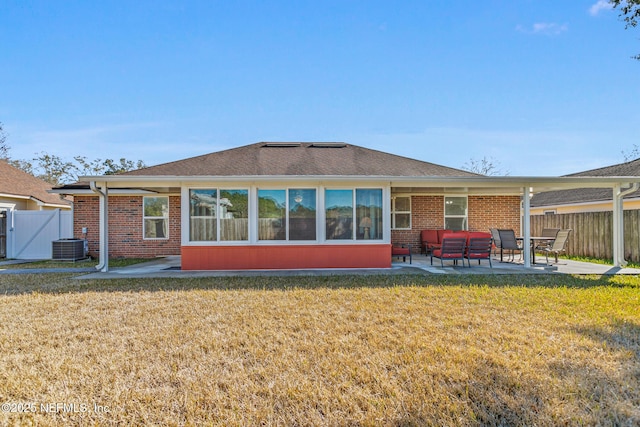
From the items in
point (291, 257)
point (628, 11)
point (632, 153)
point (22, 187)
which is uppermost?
point (632, 153)

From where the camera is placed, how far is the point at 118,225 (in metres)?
14.1

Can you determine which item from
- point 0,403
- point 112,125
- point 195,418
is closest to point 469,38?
point 195,418

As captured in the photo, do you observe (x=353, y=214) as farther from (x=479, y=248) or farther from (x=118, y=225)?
(x=118, y=225)

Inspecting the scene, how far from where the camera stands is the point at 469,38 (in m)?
12.3

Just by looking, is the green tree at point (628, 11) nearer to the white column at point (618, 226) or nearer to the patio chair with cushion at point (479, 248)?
the white column at point (618, 226)

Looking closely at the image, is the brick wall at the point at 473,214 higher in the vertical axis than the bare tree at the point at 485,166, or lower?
lower

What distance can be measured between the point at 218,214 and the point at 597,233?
1350cm

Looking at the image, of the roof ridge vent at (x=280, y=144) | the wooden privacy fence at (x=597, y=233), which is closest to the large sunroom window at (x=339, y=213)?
Answer: the roof ridge vent at (x=280, y=144)

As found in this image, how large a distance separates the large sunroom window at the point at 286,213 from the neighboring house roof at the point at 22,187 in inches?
434

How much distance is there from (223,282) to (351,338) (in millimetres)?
4828

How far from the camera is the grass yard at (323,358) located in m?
2.87

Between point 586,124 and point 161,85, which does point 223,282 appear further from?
point 586,124

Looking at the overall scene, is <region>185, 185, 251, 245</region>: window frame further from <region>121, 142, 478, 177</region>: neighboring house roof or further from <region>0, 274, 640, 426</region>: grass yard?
<region>0, 274, 640, 426</region>: grass yard

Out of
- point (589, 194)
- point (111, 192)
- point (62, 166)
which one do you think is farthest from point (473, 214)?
point (62, 166)
